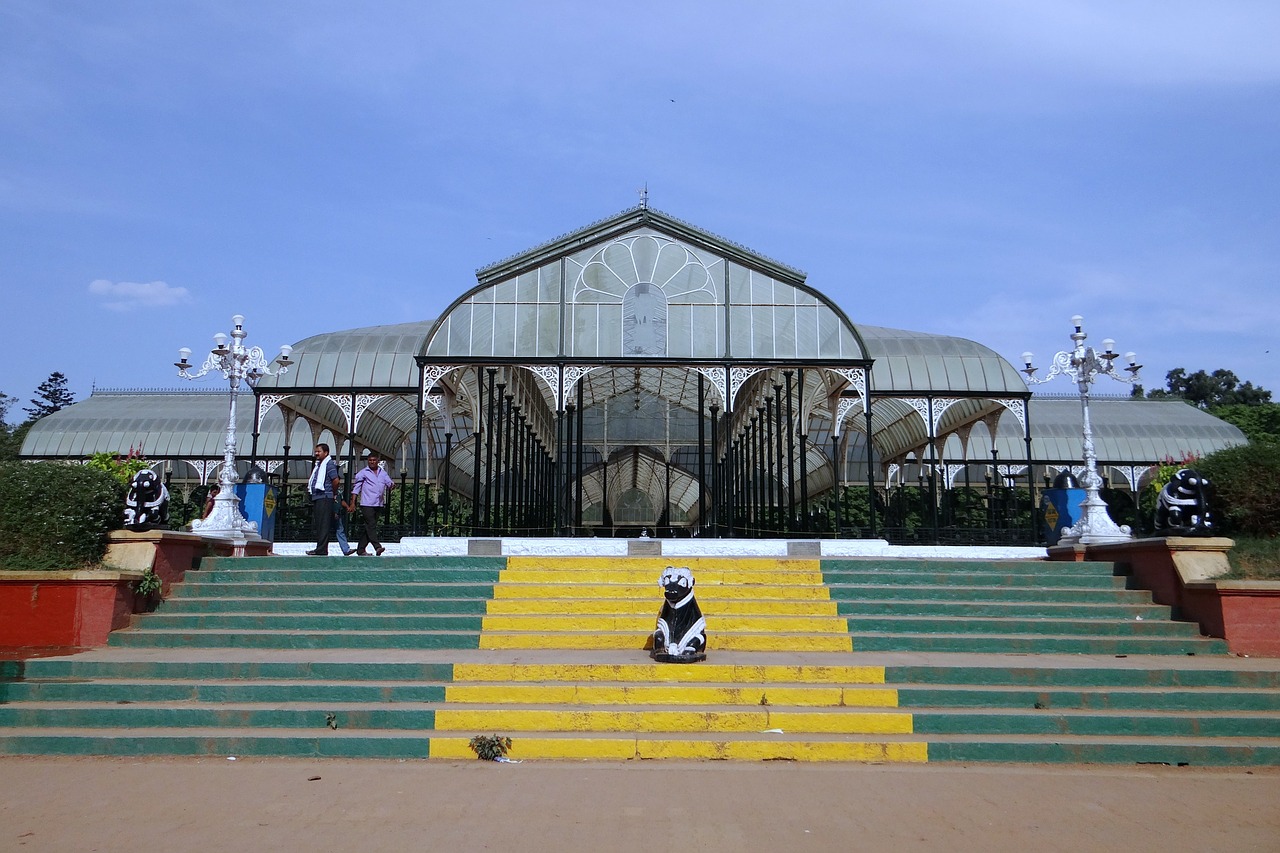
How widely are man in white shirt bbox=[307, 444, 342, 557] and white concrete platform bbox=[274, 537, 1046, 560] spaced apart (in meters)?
1.18

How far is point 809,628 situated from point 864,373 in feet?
31.5

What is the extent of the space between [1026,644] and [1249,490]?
4.17 m

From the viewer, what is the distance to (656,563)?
12.0 metres

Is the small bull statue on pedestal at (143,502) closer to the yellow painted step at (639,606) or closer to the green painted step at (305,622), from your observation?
the green painted step at (305,622)

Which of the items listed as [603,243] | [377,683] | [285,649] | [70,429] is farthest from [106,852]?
[70,429]

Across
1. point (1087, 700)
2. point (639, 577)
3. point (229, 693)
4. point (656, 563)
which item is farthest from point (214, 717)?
point (1087, 700)

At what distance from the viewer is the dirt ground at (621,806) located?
16.6 ft

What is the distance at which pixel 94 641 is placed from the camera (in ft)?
31.3

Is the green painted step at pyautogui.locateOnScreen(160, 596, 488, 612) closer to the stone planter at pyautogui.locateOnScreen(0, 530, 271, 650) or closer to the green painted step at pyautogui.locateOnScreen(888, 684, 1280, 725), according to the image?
the stone planter at pyautogui.locateOnScreen(0, 530, 271, 650)

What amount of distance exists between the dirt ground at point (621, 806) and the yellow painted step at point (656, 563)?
5139 mm

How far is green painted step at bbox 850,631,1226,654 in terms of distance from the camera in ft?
31.6

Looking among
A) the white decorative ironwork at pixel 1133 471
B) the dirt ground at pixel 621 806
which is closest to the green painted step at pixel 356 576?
the dirt ground at pixel 621 806

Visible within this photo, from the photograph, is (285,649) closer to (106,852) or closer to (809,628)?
(106,852)

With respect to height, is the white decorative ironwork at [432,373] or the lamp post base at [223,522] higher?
the white decorative ironwork at [432,373]
